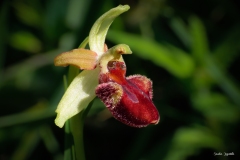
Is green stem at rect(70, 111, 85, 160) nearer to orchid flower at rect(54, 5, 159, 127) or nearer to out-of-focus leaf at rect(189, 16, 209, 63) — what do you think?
orchid flower at rect(54, 5, 159, 127)

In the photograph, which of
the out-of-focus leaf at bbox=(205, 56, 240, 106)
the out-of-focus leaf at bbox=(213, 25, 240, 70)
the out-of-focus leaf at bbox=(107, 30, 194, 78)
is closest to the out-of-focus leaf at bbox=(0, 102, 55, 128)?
the out-of-focus leaf at bbox=(107, 30, 194, 78)

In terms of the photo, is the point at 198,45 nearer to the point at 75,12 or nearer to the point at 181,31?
the point at 181,31

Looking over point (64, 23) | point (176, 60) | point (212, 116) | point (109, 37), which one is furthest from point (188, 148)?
point (64, 23)

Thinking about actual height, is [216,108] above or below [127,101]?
below

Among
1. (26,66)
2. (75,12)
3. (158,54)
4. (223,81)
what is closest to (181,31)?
(158,54)

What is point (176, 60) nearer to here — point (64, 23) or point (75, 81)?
point (64, 23)

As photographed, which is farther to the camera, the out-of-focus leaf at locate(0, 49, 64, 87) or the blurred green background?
the out-of-focus leaf at locate(0, 49, 64, 87)
